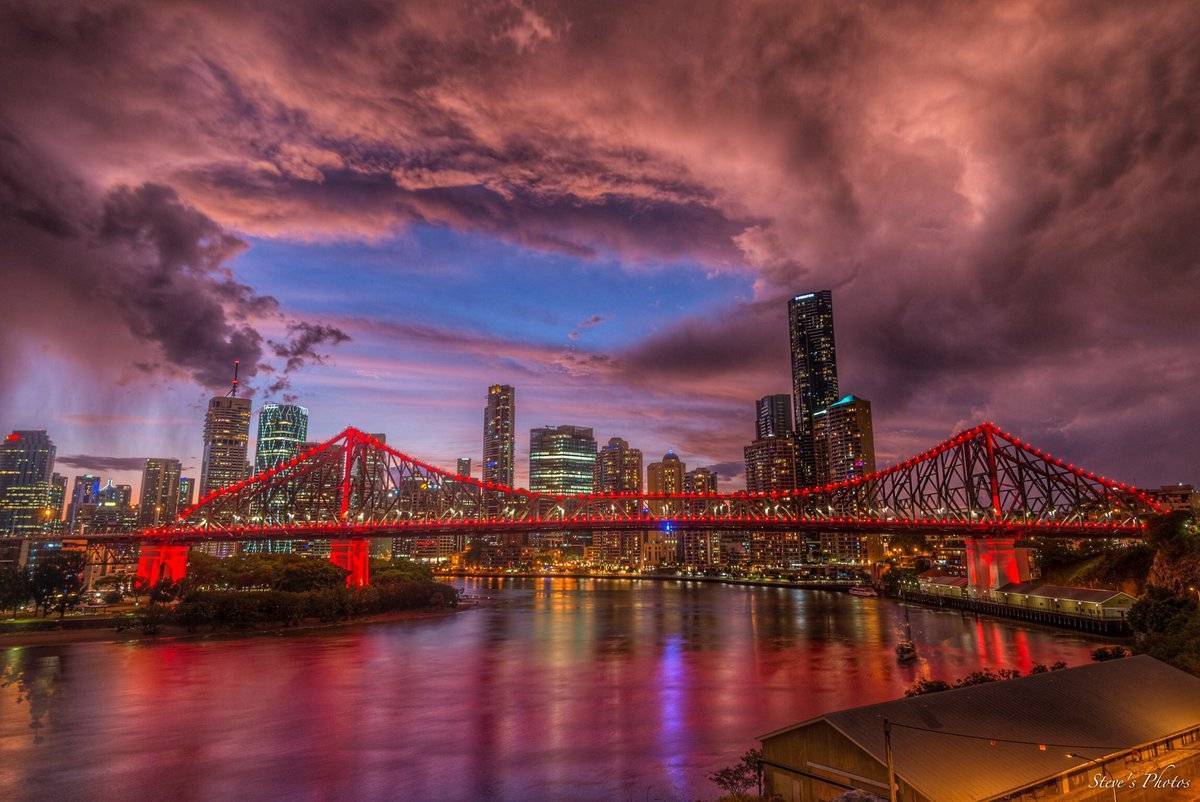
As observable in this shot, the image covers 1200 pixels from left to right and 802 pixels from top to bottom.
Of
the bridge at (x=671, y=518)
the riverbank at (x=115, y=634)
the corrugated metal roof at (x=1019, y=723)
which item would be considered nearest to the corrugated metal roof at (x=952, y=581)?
the bridge at (x=671, y=518)

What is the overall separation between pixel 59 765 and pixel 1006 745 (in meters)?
36.0

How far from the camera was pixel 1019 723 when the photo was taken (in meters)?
18.3

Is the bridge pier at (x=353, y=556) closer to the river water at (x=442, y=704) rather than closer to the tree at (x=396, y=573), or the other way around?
the tree at (x=396, y=573)

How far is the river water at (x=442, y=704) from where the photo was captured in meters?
26.7

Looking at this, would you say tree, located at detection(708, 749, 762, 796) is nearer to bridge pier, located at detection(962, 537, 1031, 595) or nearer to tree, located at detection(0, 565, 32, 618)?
bridge pier, located at detection(962, 537, 1031, 595)

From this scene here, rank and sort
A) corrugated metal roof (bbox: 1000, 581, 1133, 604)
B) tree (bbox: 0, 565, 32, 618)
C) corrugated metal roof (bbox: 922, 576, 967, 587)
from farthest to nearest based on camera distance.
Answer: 1. corrugated metal roof (bbox: 922, 576, 967, 587)
2. tree (bbox: 0, 565, 32, 618)
3. corrugated metal roof (bbox: 1000, 581, 1133, 604)

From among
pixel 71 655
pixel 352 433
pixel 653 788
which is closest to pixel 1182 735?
pixel 653 788

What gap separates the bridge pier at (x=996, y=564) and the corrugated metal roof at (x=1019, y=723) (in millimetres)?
68333

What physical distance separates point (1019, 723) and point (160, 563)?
99.2 m

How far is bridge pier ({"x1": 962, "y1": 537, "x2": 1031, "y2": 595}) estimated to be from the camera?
83.6m

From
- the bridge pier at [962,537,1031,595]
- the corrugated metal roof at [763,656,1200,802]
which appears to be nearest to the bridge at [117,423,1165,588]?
the bridge pier at [962,537,1031,595]

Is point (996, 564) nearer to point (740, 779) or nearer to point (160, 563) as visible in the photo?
point (740, 779)

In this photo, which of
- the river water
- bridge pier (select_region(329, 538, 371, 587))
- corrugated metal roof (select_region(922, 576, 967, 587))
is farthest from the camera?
corrugated metal roof (select_region(922, 576, 967, 587))

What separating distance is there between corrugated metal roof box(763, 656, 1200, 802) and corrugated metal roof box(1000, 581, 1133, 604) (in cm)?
4640
